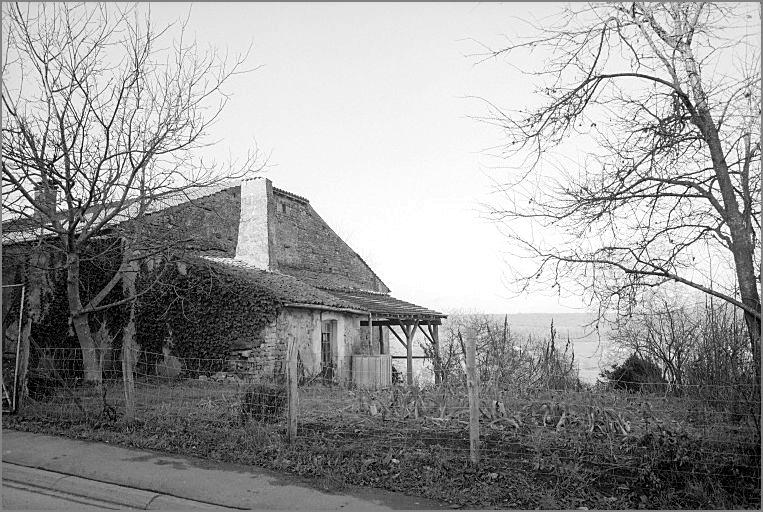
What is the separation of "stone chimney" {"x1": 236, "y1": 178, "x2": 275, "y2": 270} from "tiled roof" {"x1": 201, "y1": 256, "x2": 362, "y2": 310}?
1.27 metres

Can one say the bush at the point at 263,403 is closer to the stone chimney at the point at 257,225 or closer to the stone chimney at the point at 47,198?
the stone chimney at the point at 47,198

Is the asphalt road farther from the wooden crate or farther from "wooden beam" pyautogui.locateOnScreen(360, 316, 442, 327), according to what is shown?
"wooden beam" pyautogui.locateOnScreen(360, 316, 442, 327)

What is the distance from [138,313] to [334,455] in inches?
405

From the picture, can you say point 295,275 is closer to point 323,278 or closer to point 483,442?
point 323,278

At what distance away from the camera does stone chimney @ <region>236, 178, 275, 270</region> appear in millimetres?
19484

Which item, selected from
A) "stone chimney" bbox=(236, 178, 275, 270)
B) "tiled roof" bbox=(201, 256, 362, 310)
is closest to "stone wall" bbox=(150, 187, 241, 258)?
"stone chimney" bbox=(236, 178, 275, 270)

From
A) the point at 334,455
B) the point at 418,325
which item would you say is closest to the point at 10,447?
the point at 334,455

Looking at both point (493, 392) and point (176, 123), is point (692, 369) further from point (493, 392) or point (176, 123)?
point (176, 123)

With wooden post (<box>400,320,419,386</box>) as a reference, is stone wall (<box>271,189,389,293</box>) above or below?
above

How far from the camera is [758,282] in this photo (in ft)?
21.8

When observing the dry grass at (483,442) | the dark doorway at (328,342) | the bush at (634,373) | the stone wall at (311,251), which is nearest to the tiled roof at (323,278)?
the stone wall at (311,251)

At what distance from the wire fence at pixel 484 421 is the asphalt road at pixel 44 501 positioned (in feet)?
5.89

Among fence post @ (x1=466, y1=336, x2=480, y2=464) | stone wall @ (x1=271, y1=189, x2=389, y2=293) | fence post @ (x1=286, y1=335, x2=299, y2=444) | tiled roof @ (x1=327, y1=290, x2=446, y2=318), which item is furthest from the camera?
stone wall @ (x1=271, y1=189, x2=389, y2=293)

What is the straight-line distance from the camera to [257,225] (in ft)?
65.5
